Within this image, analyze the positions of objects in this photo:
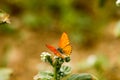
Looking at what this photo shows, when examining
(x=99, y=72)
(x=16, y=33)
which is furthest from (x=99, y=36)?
(x=99, y=72)

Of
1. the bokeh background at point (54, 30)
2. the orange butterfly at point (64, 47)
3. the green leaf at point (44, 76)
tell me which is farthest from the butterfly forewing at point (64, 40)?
the bokeh background at point (54, 30)

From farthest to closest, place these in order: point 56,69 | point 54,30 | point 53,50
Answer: point 54,30 < point 56,69 < point 53,50

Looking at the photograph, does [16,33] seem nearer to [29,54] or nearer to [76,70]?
[29,54]

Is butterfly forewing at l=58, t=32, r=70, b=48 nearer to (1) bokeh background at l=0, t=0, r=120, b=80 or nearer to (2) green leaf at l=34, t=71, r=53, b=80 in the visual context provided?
(2) green leaf at l=34, t=71, r=53, b=80

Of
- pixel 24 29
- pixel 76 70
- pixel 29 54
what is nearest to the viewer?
pixel 76 70

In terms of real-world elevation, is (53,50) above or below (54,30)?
below

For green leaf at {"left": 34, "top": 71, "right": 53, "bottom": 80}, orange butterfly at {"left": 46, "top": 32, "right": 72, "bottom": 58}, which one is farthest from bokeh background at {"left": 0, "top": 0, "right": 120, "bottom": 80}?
orange butterfly at {"left": 46, "top": 32, "right": 72, "bottom": 58}

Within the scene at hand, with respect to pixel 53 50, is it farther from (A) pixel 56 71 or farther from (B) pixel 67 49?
(A) pixel 56 71

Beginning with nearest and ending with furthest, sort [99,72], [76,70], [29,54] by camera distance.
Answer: [99,72] → [76,70] → [29,54]

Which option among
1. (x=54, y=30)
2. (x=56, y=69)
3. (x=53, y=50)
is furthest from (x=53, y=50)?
(x=54, y=30)
